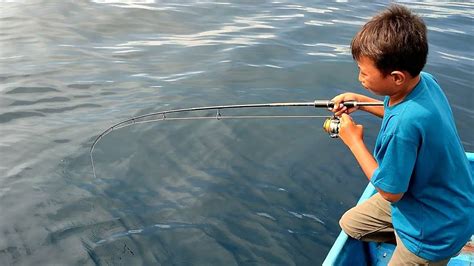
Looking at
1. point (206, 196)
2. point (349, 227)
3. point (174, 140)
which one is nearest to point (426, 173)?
point (349, 227)

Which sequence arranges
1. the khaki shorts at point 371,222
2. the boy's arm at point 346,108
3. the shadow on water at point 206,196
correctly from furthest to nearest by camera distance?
the shadow on water at point 206,196 < the khaki shorts at point 371,222 < the boy's arm at point 346,108

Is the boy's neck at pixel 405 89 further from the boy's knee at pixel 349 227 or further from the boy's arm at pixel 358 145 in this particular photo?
the boy's knee at pixel 349 227

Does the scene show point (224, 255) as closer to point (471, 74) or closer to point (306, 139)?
point (306, 139)

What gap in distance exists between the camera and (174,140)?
615 cm

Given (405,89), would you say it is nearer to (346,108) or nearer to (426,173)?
(426,173)

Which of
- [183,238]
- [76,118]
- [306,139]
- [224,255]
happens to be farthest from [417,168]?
[76,118]

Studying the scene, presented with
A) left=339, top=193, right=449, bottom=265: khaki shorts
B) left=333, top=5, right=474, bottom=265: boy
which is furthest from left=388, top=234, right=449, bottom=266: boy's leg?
left=339, top=193, right=449, bottom=265: khaki shorts

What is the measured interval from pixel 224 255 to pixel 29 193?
7.81 feet

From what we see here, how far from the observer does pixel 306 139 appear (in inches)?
244

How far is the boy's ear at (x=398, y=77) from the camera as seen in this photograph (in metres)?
2.50

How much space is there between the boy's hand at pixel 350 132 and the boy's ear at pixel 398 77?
1.51 feet

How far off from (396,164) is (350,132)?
1.56ft

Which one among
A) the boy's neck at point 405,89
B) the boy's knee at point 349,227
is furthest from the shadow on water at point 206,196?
the boy's neck at point 405,89

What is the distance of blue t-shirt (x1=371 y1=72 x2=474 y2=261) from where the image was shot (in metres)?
2.47
